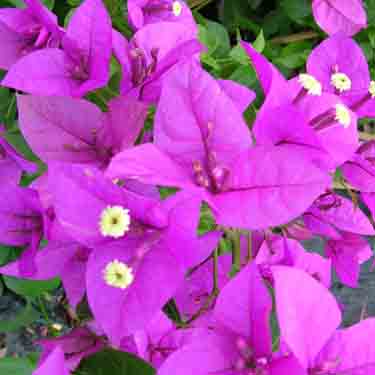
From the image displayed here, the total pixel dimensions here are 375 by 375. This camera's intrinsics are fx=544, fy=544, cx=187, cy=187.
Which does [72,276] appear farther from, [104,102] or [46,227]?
[104,102]

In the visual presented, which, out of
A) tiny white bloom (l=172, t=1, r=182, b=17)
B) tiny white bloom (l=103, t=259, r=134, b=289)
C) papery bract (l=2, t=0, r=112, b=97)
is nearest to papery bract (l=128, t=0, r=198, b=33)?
tiny white bloom (l=172, t=1, r=182, b=17)

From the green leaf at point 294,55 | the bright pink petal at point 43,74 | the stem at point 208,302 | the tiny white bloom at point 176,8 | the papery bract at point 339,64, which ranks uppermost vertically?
the tiny white bloom at point 176,8

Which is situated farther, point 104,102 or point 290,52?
point 290,52

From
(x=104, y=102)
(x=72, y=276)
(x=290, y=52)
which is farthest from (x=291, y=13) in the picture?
(x=72, y=276)

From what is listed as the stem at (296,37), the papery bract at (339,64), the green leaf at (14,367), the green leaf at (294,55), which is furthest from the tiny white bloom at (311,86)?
A: the stem at (296,37)

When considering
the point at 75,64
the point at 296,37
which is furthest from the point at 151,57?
the point at 296,37

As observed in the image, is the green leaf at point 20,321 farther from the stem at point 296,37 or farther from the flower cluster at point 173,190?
the stem at point 296,37
